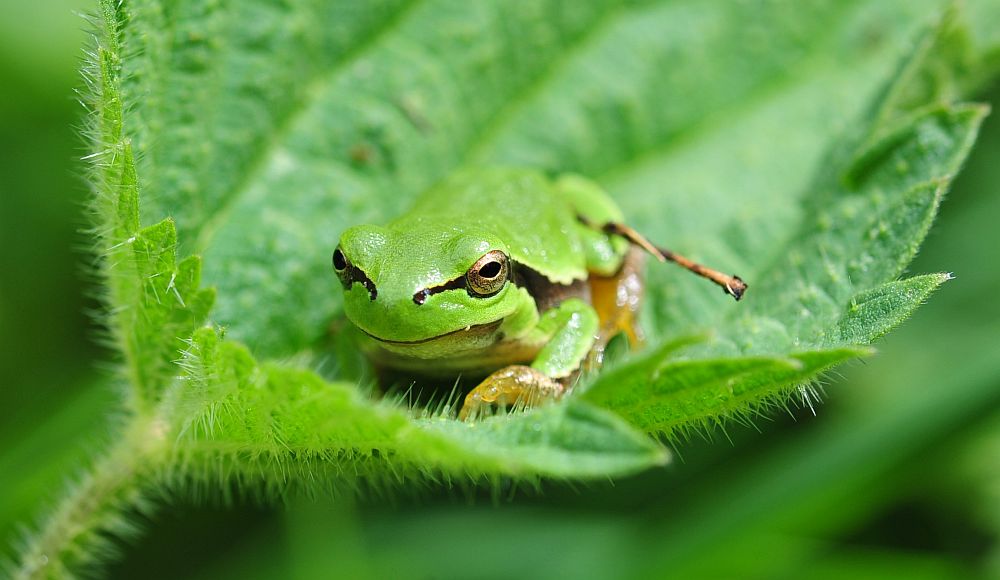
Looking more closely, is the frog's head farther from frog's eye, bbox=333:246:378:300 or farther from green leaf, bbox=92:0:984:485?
green leaf, bbox=92:0:984:485

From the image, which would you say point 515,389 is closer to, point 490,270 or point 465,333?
point 465,333

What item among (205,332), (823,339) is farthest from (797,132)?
(205,332)

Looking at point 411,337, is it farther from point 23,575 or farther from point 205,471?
point 23,575

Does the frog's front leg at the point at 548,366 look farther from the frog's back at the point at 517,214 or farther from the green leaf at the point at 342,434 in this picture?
the green leaf at the point at 342,434

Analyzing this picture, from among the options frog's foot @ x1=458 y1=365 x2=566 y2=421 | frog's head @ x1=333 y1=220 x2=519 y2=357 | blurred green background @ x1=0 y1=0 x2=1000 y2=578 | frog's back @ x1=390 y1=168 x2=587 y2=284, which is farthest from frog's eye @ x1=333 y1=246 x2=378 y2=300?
blurred green background @ x1=0 y1=0 x2=1000 y2=578

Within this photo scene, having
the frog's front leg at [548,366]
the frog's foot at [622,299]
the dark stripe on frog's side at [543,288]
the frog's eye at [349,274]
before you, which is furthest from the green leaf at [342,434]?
the frog's foot at [622,299]

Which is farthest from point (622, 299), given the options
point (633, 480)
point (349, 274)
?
point (633, 480)
